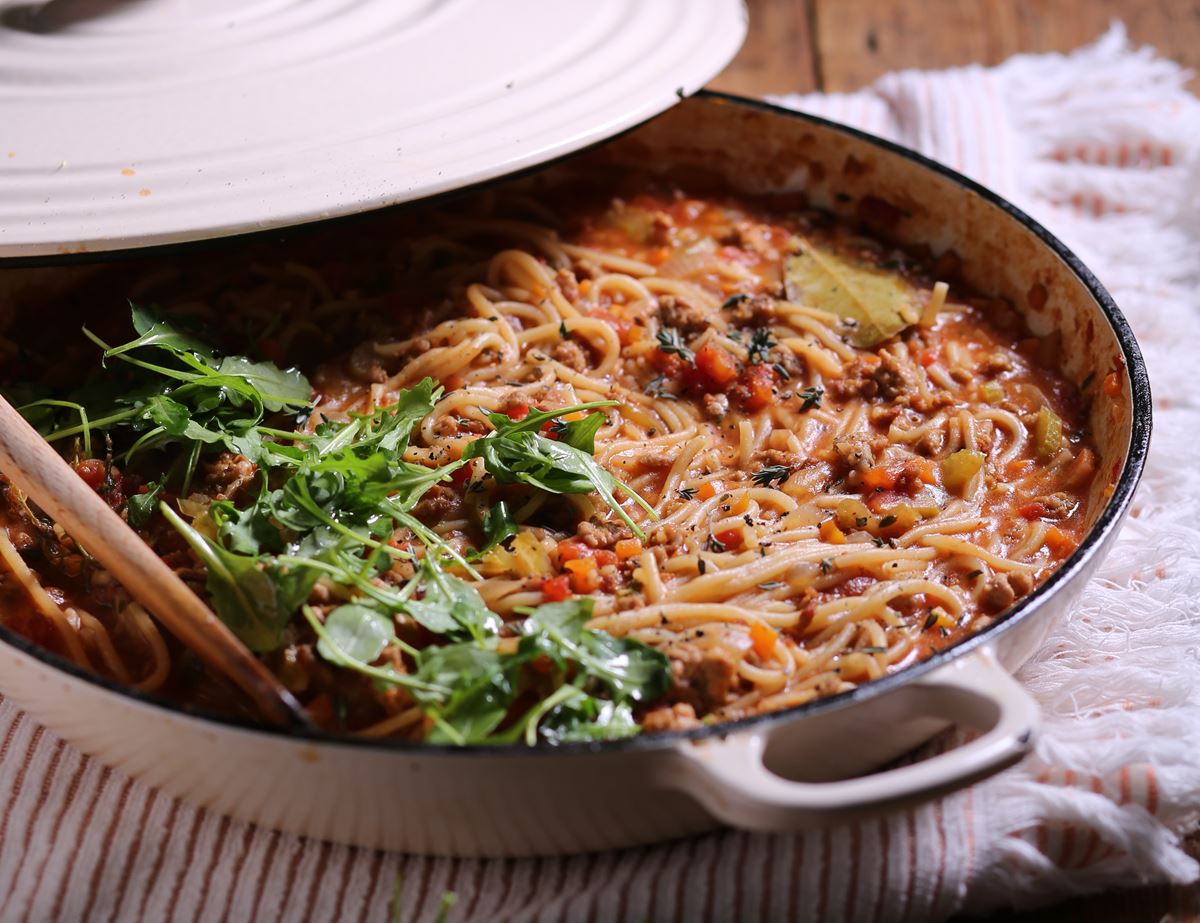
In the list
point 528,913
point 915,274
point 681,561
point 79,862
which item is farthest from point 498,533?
point 915,274

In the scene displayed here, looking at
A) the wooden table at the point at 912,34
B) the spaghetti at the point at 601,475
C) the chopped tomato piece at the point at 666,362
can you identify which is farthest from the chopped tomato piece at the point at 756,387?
the wooden table at the point at 912,34

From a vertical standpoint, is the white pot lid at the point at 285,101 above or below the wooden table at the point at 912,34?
above

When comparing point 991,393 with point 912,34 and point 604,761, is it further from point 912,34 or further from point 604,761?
point 912,34

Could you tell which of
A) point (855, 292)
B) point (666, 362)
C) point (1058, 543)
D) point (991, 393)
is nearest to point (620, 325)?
point (666, 362)

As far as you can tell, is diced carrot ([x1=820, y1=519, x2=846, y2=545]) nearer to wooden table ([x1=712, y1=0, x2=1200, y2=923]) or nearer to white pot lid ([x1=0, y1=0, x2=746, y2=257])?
white pot lid ([x1=0, y1=0, x2=746, y2=257])

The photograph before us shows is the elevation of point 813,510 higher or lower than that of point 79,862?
higher

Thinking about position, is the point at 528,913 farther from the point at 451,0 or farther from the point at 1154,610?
the point at 451,0

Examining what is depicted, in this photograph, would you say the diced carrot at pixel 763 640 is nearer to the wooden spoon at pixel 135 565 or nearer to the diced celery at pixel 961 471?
the diced celery at pixel 961 471
